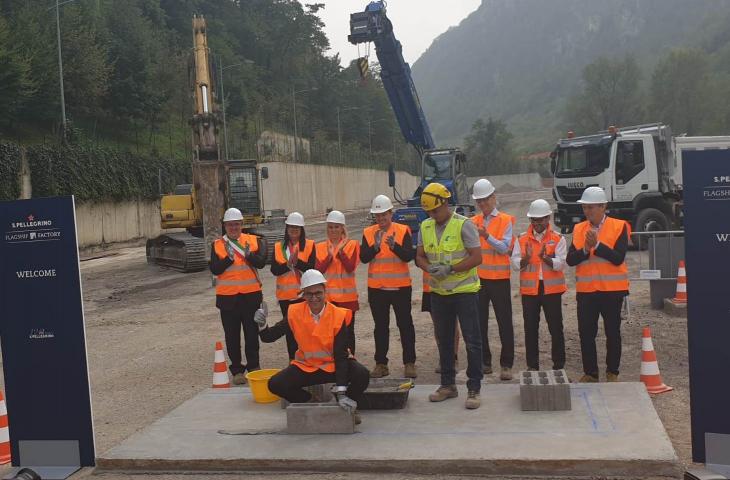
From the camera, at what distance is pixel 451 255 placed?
6.75 meters

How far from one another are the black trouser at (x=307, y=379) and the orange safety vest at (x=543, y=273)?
235 centimetres

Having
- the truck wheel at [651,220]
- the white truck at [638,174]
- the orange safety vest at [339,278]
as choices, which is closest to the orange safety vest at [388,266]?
the orange safety vest at [339,278]

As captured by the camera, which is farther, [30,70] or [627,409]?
[30,70]

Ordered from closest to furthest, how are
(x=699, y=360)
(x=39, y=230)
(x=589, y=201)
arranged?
(x=699, y=360)
(x=39, y=230)
(x=589, y=201)

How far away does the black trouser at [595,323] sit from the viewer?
24.5 feet

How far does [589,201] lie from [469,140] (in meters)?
106

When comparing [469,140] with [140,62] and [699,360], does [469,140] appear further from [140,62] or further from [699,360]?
[699,360]

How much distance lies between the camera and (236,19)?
85.0 m

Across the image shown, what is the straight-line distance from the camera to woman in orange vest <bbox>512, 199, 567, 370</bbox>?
7918mm

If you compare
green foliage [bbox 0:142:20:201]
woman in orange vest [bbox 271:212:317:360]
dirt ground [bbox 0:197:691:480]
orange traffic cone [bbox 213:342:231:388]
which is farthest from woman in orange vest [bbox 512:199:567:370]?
green foliage [bbox 0:142:20:201]

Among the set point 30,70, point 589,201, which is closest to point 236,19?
point 30,70

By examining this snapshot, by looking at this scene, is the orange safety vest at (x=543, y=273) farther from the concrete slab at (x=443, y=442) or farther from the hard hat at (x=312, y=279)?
the hard hat at (x=312, y=279)

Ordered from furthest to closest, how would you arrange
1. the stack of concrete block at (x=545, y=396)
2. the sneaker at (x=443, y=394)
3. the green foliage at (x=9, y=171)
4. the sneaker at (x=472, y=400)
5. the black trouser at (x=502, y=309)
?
1. the green foliage at (x=9, y=171)
2. the black trouser at (x=502, y=309)
3. the sneaker at (x=443, y=394)
4. the sneaker at (x=472, y=400)
5. the stack of concrete block at (x=545, y=396)

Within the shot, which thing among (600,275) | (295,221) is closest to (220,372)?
(295,221)
